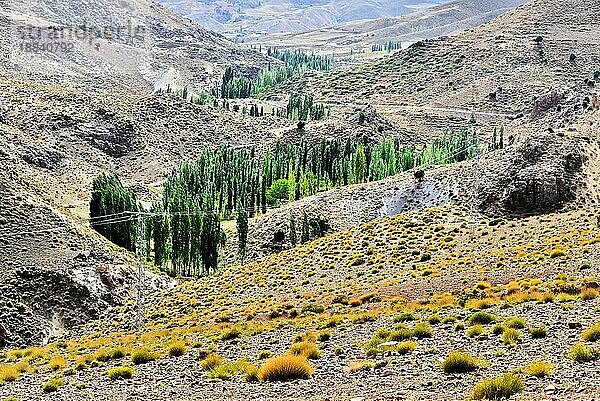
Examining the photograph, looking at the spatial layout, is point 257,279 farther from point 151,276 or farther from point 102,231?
point 102,231

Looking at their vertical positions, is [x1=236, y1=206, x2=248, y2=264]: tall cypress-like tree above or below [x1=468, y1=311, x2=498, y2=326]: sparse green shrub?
below

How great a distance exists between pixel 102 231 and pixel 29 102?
103 m

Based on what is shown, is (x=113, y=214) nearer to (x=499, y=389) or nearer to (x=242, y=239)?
(x=242, y=239)

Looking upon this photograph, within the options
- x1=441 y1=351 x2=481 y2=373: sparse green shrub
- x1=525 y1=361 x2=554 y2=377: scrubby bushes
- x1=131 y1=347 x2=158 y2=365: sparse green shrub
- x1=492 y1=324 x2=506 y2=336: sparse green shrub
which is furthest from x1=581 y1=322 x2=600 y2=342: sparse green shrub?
x1=131 y1=347 x2=158 y2=365: sparse green shrub

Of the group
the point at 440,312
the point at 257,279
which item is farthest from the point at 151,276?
the point at 440,312

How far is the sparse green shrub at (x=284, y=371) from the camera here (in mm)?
22891

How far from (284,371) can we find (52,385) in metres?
10.3

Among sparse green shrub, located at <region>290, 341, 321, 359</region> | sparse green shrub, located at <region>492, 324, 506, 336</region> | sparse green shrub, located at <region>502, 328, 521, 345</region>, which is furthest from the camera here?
sparse green shrub, located at <region>290, 341, 321, 359</region>

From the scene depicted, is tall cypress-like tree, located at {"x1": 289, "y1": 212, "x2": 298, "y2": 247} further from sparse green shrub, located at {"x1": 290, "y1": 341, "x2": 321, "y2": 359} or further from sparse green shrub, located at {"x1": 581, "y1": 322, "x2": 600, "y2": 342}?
sparse green shrub, located at {"x1": 581, "y1": 322, "x2": 600, "y2": 342}

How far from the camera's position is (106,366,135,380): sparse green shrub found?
90.3 ft

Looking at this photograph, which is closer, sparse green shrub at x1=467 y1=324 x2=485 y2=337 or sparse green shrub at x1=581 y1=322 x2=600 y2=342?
sparse green shrub at x1=581 y1=322 x2=600 y2=342

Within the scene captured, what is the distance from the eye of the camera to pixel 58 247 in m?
66.9

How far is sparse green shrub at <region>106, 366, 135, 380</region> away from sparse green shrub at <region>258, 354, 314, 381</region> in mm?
7016

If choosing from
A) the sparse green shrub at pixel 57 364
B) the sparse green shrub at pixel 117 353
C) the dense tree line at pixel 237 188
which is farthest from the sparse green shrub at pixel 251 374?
the dense tree line at pixel 237 188
